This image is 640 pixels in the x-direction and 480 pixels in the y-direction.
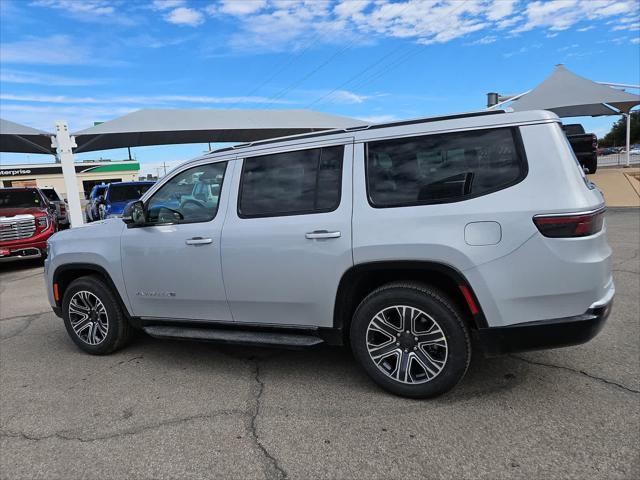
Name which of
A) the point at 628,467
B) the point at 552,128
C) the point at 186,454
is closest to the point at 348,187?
the point at 552,128

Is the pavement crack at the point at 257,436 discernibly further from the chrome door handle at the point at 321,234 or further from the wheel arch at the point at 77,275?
the wheel arch at the point at 77,275

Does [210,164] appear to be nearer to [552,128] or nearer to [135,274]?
[135,274]

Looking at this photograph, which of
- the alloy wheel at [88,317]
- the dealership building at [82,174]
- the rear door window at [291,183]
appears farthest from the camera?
the dealership building at [82,174]

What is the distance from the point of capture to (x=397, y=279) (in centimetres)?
328

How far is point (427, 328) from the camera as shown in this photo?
3.17m

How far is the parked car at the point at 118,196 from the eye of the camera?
13133 mm

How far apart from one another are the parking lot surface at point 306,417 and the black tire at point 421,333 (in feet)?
0.42

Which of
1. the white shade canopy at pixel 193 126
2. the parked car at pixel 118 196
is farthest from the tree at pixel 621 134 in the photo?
the parked car at pixel 118 196

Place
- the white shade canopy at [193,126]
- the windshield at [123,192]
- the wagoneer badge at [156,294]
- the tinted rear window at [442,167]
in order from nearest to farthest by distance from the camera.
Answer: the tinted rear window at [442,167] < the wagoneer badge at [156,294] < the windshield at [123,192] < the white shade canopy at [193,126]

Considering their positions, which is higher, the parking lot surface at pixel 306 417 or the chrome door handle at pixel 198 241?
the chrome door handle at pixel 198 241

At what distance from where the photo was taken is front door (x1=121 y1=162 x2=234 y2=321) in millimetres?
3756

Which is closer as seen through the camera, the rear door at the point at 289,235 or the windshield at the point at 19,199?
the rear door at the point at 289,235

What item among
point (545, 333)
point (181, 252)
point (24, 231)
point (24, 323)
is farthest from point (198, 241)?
point (24, 231)

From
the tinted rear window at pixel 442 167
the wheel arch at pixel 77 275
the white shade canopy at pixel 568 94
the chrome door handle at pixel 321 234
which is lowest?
the wheel arch at pixel 77 275
